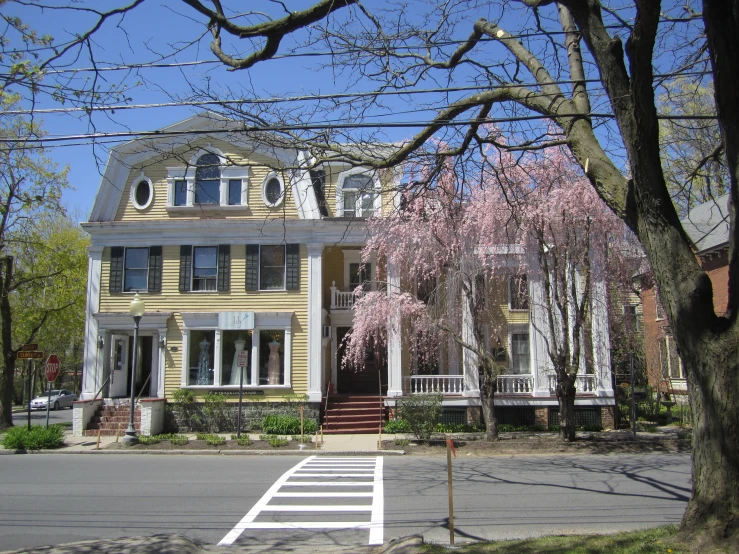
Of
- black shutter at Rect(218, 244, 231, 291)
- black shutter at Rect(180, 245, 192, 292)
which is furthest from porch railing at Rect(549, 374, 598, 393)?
black shutter at Rect(180, 245, 192, 292)

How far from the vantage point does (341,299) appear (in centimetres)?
2305

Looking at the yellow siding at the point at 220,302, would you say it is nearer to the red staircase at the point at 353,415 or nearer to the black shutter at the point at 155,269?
the black shutter at the point at 155,269

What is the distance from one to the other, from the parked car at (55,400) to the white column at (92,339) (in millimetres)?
19565

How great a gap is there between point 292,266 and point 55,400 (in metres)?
27.8

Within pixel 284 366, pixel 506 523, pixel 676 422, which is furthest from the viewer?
pixel 676 422

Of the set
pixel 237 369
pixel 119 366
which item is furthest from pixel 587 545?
pixel 119 366

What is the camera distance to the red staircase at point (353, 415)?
20.2 m

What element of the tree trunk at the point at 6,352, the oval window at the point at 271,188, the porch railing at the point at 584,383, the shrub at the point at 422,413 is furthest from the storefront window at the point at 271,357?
the tree trunk at the point at 6,352

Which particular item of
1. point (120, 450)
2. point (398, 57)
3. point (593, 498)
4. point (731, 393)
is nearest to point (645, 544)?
point (731, 393)

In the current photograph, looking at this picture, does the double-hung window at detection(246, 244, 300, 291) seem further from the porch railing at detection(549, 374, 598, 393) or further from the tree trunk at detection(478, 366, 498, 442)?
the porch railing at detection(549, 374, 598, 393)

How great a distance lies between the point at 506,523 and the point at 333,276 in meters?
16.2

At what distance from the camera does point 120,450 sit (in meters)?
17.2

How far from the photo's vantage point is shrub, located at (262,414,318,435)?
1978cm

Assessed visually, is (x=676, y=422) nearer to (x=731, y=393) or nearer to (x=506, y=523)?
(x=506, y=523)
